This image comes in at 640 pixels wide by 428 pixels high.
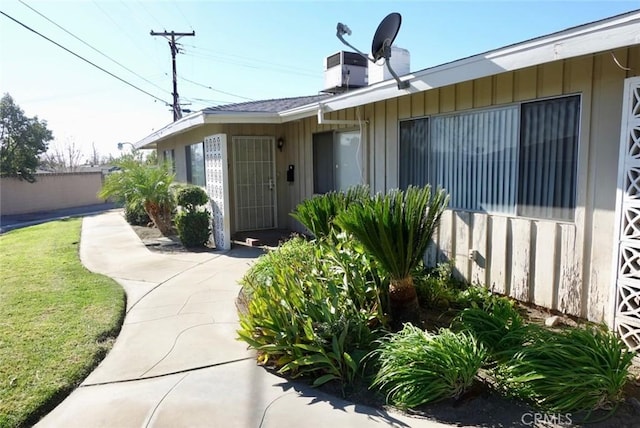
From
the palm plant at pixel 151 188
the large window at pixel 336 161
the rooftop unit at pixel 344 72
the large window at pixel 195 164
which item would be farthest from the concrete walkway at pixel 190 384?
the large window at pixel 195 164

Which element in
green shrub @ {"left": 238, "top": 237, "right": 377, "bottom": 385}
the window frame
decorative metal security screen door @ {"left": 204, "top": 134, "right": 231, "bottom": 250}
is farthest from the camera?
decorative metal security screen door @ {"left": 204, "top": 134, "right": 231, "bottom": 250}

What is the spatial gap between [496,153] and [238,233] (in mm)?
6426

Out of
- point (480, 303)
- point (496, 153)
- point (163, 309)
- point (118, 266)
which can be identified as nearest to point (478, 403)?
point (480, 303)

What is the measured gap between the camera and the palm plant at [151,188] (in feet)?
34.5

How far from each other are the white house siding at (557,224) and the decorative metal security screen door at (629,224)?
0.64 ft

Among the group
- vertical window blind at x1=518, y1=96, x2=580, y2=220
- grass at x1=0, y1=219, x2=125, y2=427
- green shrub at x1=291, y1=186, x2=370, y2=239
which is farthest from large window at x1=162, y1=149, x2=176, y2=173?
vertical window blind at x1=518, y1=96, x2=580, y2=220

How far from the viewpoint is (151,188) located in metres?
10.5

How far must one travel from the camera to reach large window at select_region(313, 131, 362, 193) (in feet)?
25.7

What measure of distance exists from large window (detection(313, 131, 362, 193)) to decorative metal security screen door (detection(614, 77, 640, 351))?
14.3 ft

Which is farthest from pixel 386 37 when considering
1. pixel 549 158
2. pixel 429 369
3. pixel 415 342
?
pixel 429 369

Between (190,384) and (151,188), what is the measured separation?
26.1ft

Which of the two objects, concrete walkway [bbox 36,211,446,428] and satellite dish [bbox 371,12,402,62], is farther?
satellite dish [bbox 371,12,402,62]

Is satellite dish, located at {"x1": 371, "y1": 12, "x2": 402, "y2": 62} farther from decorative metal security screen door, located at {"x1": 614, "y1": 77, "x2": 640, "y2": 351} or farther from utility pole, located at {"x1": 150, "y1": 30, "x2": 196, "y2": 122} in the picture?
utility pole, located at {"x1": 150, "y1": 30, "x2": 196, "y2": 122}

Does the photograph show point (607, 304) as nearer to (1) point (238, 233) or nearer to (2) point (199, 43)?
(1) point (238, 233)
